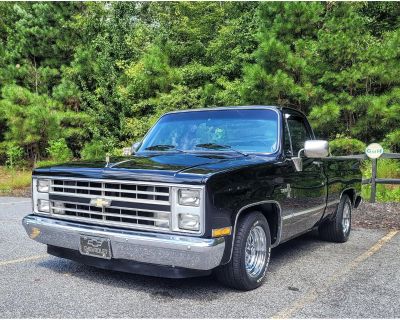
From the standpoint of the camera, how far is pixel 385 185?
39.0 feet

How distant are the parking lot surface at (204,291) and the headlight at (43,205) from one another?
2.24ft

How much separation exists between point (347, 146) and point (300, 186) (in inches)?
402

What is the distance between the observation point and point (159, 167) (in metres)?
3.99

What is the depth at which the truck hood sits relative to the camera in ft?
12.3

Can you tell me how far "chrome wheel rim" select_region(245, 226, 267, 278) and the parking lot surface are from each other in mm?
204

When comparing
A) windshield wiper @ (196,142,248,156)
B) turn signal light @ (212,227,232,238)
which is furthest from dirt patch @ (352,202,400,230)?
turn signal light @ (212,227,232,238)

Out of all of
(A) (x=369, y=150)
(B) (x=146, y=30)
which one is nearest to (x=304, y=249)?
(A) (x=369, y=150)

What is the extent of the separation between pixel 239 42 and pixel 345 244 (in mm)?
15294

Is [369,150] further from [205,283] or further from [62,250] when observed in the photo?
[62,250]

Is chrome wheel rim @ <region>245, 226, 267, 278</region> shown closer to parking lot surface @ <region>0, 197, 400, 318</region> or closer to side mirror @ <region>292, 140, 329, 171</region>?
parking lot surface @ <region>0, 197, 400, 318</region>

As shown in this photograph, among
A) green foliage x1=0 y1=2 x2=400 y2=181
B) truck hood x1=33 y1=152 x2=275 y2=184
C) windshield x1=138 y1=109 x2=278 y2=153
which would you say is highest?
green foliage x1=0 y1=2 x2=400 y2=181

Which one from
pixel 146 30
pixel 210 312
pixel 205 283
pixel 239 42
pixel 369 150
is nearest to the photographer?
pixel 210 312

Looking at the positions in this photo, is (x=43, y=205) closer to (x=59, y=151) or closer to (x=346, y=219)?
(x=346, y=219)

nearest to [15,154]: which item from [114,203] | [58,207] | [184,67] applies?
[184,67]
